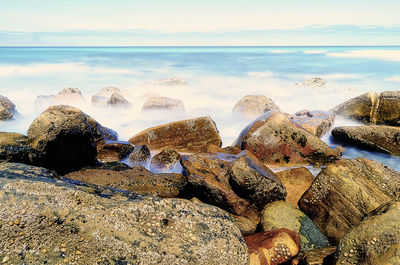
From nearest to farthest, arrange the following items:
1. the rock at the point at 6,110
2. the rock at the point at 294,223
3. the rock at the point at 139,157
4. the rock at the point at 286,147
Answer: the rock at the point at 294,223
the rock at the point at 139,157
the rock at the point at 286,147
the rock at the point at 6,110

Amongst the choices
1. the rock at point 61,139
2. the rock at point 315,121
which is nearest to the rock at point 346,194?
the rock at point 315,121

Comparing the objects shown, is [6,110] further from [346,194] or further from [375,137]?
[375,137]

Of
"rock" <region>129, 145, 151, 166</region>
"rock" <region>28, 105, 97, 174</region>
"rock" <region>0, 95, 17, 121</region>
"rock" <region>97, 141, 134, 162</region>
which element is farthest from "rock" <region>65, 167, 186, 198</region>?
"rock" <region>0, 95, 17, 121</region>

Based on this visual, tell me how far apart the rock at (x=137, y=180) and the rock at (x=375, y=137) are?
4.68m

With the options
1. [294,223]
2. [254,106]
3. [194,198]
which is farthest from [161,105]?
[294,223]

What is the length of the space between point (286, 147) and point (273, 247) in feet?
11.0

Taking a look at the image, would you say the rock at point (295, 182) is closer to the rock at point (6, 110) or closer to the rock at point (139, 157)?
the rock at point (139, 157)

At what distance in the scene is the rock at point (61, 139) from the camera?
422cm

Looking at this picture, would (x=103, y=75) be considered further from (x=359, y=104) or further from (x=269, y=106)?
(x=359, y=104)

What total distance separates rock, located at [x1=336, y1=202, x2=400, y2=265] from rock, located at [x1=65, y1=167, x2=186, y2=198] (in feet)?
7.66

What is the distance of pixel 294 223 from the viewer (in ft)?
12.5

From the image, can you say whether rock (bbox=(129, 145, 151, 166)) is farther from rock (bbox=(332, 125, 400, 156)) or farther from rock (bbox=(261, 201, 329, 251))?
rock (bbox=(332, 125, 400, 156))

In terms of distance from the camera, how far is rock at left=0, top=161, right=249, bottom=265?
6.80 ft

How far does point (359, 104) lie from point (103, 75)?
26.2 m
